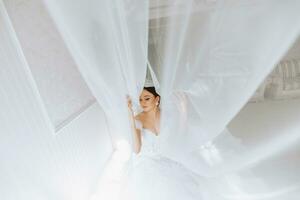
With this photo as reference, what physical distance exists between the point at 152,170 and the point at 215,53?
672 mm

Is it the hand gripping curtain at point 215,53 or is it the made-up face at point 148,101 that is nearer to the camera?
the hand gripping curtain at point 215,53

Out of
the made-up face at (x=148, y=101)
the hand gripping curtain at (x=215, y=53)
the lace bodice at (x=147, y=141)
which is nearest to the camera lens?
Answer: the hand gripping curtain at (x=215, y=53)

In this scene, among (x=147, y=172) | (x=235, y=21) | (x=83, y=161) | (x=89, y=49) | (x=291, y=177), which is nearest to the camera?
→ (x=235, y=21)

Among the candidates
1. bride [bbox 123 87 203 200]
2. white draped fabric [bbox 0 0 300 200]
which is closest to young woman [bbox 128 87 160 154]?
bride [bbox 123 87 203 200]

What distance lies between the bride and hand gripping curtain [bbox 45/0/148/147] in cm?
24

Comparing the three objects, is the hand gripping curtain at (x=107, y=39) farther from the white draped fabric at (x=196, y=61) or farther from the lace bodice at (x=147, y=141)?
the lace bodice at (x=147, y=141)

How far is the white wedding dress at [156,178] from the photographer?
40.6 inches

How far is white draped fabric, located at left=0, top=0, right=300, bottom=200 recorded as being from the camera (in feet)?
1.90

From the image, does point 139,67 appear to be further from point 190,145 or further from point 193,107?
point 190,145

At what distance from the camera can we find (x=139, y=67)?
0.69 metres

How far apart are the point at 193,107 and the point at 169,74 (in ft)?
0.54

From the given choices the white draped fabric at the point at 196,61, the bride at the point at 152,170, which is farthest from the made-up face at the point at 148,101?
the white draped fabric at the point at 196,61

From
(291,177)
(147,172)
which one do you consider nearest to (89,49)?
(147,172)

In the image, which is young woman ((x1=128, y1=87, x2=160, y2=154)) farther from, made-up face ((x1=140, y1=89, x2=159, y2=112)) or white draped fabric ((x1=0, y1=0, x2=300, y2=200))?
white draped fabric ((x1=0, y1=0, x2=300, y2=200))
